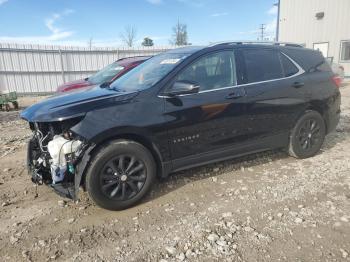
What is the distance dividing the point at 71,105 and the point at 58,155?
22.0 inches

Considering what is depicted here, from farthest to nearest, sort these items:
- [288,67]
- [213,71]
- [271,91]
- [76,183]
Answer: [288,67], [271,91], [213,71], [76,183]

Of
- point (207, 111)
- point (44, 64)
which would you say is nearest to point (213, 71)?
point (207, 111)

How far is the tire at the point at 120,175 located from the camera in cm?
337

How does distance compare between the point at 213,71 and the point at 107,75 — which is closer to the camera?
the point at 213,71

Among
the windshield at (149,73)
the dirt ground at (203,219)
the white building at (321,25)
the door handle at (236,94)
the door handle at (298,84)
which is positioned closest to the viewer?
the dirt ground at (203,219)

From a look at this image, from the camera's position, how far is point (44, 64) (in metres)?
15.9

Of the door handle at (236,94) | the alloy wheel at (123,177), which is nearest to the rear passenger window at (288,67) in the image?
the door handle at (236,94)

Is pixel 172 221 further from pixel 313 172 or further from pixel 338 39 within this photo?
pixel 338 39

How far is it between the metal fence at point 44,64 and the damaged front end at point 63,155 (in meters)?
13.7

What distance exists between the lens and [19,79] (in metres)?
15.6

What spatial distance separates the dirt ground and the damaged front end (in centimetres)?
37

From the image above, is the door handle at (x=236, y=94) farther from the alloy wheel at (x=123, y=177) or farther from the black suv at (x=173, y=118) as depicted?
the alloy wheel at (x=123, y=177)

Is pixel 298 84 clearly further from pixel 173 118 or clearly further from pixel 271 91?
pixel 173 118

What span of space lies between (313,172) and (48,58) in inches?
588
